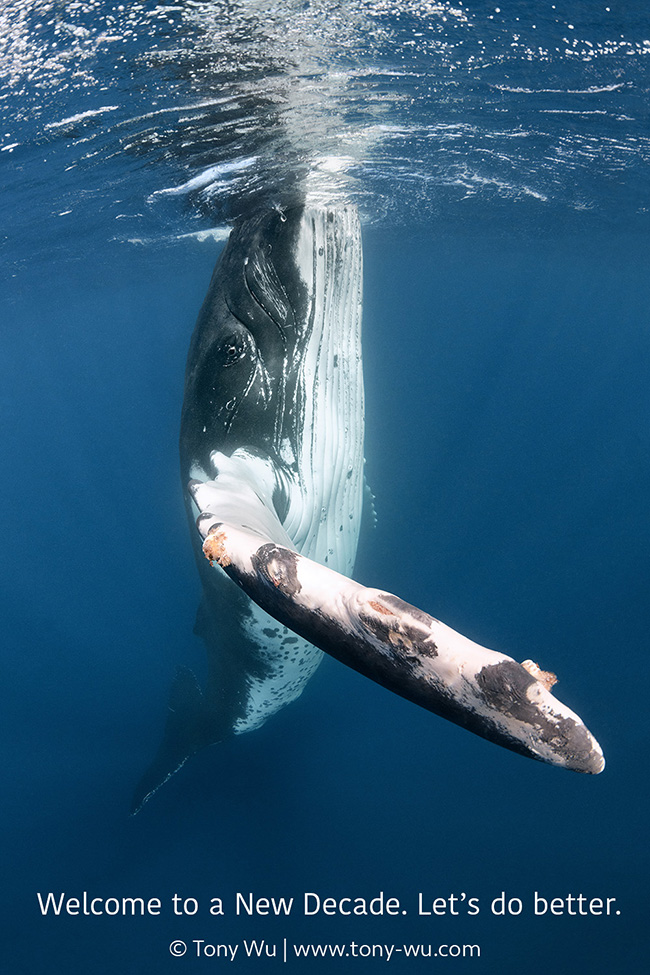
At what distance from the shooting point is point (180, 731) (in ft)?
26.0

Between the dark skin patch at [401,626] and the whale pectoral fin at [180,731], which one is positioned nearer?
the dark skin patch at [401,626]

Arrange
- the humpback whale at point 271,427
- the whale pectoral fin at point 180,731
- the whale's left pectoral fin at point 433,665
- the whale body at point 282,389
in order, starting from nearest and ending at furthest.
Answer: the whale's left pectoral fin at point 433,665 < the humpback whale at point 271,427 < the whale body at point 282,389 < the whale pectoral fin at point 180,731

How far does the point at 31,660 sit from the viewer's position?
50.9ft

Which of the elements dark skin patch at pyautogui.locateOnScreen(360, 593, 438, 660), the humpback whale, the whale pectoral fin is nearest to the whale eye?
the humpback whale

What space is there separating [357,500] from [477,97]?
18.7 feet

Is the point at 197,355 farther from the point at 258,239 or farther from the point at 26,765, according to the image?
the point at 26,765

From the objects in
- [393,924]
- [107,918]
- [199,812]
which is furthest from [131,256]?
[393,924]

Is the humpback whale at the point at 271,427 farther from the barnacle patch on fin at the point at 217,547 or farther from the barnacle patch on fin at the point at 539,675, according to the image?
the barnacle patch on fin at the point at 539,675

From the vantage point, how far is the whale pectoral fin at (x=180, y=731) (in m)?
7.77

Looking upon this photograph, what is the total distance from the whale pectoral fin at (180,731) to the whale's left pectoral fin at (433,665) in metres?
6.77

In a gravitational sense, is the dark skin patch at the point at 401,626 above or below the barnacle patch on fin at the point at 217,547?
below

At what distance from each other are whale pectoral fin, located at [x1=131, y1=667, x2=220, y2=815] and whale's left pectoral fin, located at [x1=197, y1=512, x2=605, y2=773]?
6772 millimetres

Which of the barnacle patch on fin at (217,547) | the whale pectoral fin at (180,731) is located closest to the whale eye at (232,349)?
the barnacle patch on fin at (217,547)

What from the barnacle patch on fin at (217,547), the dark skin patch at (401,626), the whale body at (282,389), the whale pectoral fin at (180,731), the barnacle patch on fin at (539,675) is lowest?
the whale pectoral fin at (180,731)
